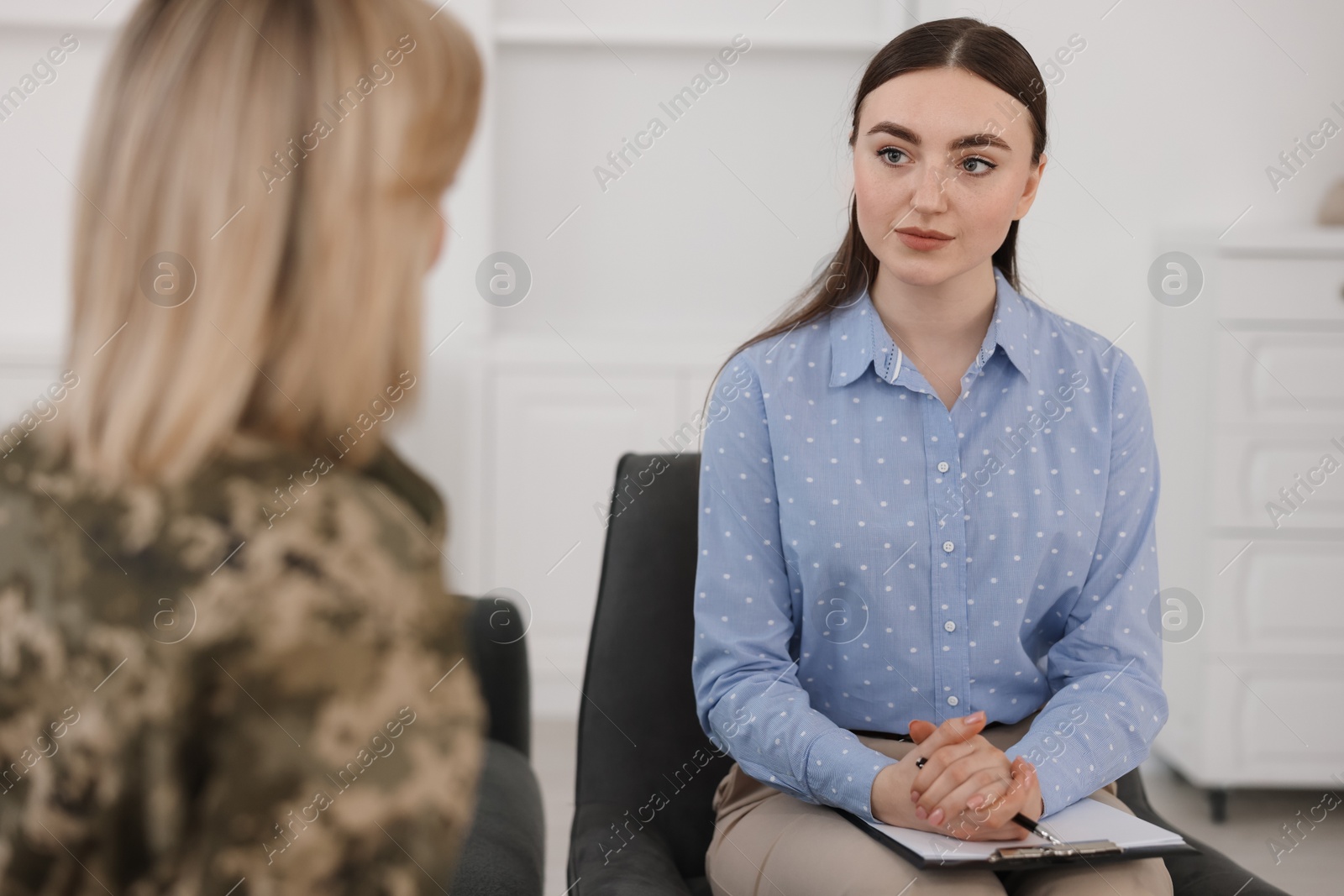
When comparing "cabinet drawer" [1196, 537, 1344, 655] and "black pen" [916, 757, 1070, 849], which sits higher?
"black pen" [916, 757, 1070, 849]

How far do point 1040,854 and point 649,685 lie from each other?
498 millimetres

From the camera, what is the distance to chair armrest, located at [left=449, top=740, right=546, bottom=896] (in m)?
1.23

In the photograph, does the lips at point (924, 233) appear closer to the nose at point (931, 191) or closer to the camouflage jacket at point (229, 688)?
the nose at point (931, 191)

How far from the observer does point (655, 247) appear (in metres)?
3.43

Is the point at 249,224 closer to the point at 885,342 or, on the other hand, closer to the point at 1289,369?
the point at 885,342

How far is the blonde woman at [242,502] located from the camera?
1.75 ft

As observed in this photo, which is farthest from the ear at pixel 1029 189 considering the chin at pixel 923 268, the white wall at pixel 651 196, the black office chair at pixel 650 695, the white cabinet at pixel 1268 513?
the white wall at pixel 651 196

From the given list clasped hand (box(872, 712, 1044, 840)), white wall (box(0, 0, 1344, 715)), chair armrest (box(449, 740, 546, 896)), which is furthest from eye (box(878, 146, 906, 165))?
white wall (box(0, 0, 1344, 715))

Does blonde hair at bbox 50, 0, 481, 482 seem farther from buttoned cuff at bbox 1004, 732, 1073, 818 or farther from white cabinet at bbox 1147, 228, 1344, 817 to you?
white cabinet at bbox 1147, 228, 1344, 817

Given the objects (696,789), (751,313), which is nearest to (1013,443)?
(696,789)

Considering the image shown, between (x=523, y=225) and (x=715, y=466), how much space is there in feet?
7.23

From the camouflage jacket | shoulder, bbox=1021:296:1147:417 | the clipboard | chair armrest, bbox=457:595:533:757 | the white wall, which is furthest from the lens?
the white wall

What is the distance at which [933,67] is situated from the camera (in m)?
1.32

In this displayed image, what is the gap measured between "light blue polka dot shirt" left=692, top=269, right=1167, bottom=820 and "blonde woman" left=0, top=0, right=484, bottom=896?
737 millimetres
